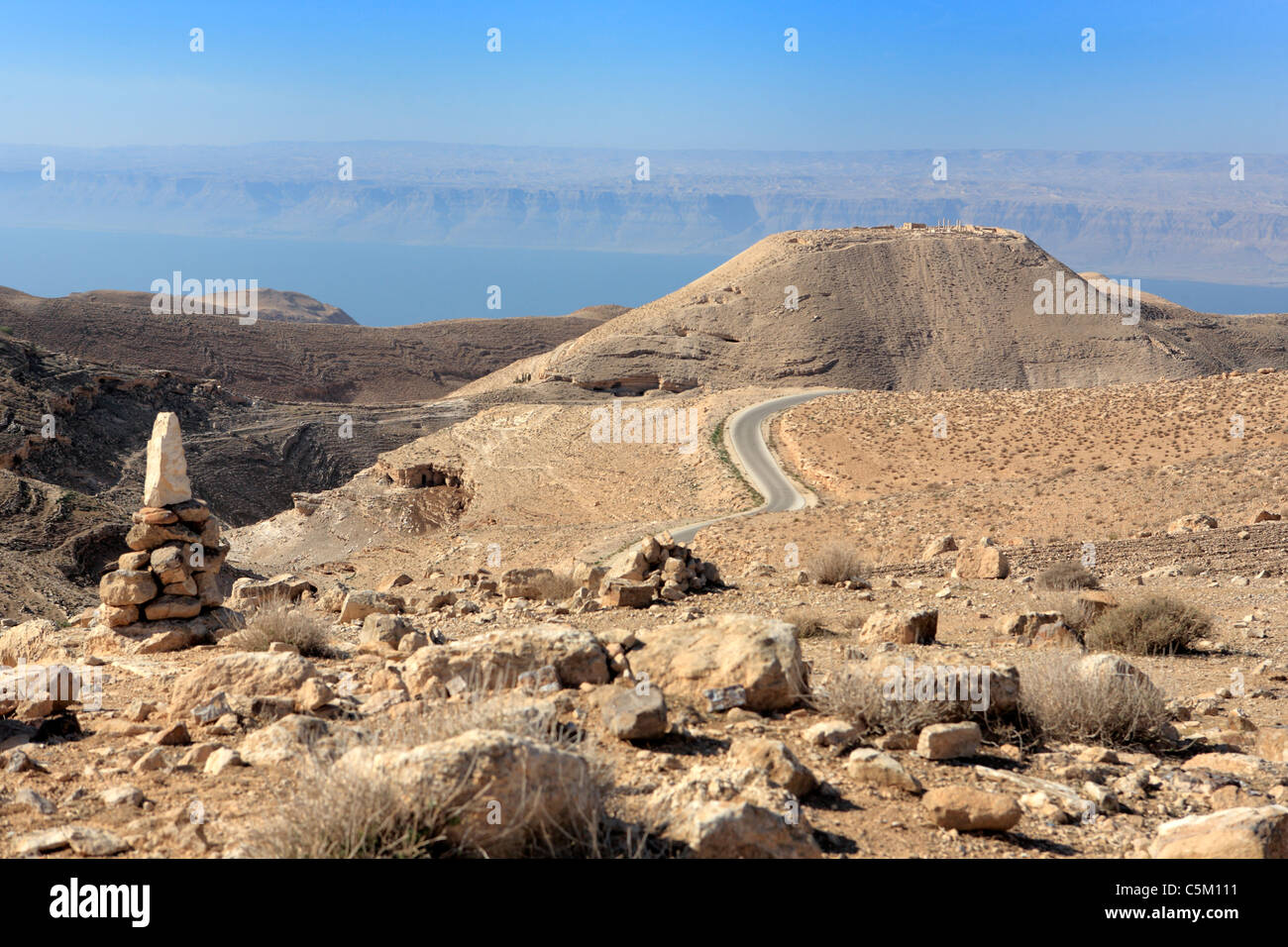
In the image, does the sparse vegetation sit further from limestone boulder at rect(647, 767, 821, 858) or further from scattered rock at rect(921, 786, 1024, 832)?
limestone boulder at rect(647, 767, 821, 858)

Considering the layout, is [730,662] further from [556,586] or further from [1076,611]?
[556,586]

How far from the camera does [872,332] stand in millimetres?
74250

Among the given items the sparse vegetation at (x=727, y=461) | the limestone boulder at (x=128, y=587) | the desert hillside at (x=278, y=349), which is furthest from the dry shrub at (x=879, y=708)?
the desert hillside at (x=278, y=349)

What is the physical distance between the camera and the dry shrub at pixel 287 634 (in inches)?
372

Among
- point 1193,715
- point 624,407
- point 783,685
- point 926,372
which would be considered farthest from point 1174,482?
point 926,372

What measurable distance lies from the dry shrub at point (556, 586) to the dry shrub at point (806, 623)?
10.9 feet

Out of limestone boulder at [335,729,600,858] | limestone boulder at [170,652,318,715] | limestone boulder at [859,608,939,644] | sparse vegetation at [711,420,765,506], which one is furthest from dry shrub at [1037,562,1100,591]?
sparse vegetation at [711,420,765,506]

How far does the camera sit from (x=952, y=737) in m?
6.43

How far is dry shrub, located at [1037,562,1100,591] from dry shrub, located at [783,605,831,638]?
4.12 metres

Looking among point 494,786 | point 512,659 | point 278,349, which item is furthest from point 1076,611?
point 278,349

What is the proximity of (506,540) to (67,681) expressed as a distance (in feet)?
65.3

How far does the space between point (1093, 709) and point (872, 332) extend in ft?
229

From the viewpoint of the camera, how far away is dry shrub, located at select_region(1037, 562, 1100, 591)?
563 inches
